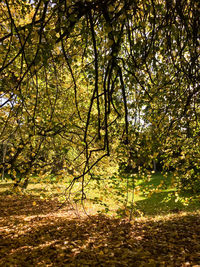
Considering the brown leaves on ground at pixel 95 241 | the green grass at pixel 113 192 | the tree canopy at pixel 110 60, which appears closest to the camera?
the tree canopy at pixel 110 60

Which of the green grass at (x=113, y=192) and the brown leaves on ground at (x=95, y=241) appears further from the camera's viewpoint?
the green grass at (x=113, y=192)

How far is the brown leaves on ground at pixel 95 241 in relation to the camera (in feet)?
14.7

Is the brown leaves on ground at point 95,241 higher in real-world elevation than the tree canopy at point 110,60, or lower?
lower

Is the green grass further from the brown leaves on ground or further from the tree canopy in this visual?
the brown leaves on ground

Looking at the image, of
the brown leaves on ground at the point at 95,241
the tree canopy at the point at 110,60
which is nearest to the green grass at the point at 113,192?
the tree canopy at the point at 110,60

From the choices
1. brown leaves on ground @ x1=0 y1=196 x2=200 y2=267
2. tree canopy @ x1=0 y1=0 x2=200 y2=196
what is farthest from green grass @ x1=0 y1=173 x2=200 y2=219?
brown leaves on ground @ x1=0 y1=196 x2=200 y2=267

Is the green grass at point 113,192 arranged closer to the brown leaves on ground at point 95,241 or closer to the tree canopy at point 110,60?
the tree canopy at point 110,60

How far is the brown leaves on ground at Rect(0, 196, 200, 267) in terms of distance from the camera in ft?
14.7

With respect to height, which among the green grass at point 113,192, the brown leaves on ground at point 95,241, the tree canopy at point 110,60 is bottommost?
the brown leaves on ground at point 95,241

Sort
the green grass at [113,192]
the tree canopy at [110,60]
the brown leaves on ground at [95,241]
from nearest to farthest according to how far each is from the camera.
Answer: the tree canopy at [110,60]
the brown leaves on ground at [95,241]
the green grass at [113,192]

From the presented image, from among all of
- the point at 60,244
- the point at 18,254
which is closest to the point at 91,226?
the point at 60,244

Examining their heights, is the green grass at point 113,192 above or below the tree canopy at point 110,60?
below

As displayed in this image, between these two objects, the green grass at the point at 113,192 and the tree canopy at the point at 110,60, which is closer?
the tree canopy at the point at 110,60

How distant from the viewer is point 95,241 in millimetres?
5605
